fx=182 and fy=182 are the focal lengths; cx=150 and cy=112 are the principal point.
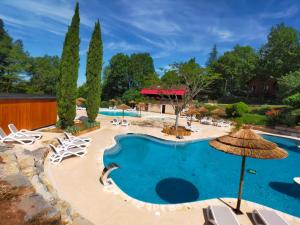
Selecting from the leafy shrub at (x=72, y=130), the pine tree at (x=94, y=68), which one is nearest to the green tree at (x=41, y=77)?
the pine tree at (x=94, y=68)

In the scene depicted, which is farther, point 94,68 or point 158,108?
point 158,108

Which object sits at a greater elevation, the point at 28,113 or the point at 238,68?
the point at 238,68

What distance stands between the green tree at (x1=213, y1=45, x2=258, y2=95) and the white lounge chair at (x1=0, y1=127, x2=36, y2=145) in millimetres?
44886

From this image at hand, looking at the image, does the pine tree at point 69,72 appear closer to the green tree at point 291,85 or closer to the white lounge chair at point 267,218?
the white lounge chair at point 267,218

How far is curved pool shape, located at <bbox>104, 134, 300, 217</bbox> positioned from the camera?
294 inches

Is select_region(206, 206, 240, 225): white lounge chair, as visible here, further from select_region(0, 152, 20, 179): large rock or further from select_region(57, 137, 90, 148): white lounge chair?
select_region(57, 137, 90, 148): white lounge chair

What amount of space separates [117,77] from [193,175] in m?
42.5

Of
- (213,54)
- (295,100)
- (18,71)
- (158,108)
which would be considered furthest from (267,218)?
(213,54)

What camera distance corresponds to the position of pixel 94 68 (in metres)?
17.1

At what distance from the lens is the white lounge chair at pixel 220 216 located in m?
4.88

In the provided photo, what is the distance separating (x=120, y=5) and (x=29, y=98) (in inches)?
465

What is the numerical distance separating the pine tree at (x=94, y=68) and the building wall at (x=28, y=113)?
3262 millimetres

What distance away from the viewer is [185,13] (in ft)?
64.1

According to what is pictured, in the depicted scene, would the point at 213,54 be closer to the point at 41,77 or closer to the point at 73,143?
the point at 41,77
